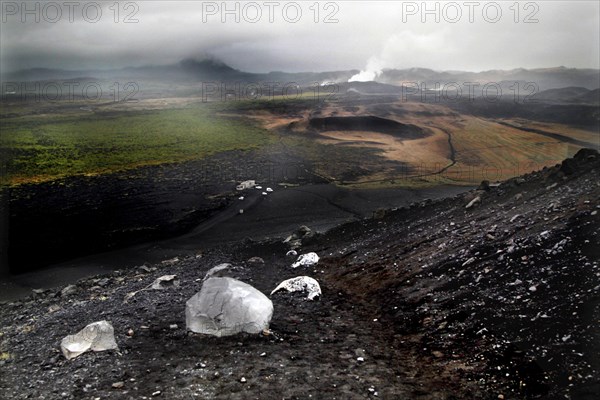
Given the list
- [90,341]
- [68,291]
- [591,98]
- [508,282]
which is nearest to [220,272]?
[90,341]

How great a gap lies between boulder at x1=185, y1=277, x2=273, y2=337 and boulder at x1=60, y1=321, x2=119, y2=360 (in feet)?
5.26

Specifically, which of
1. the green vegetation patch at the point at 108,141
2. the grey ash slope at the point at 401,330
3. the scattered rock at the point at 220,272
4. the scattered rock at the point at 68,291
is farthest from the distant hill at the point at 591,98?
the scattered rock at the point at 68,291

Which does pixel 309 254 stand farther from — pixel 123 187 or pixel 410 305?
pixel 123 187

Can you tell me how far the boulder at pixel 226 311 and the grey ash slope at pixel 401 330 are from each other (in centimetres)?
24

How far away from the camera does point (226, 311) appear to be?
30.4ft

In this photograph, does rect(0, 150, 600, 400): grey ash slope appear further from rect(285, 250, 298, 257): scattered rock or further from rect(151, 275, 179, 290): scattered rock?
rect(285, 250, 298, 257): scattered rock

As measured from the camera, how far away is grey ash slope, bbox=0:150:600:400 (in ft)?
23.6

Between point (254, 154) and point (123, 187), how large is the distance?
44.2 feet

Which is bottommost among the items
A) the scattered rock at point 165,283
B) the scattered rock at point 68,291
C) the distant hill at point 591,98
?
the scattered rock at point 68,291

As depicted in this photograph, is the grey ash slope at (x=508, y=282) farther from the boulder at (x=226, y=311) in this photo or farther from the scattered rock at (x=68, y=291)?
the scattered rock at (x=68, y=291)

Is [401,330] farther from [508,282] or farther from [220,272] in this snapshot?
[220,272]

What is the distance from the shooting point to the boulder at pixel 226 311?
30.2ft

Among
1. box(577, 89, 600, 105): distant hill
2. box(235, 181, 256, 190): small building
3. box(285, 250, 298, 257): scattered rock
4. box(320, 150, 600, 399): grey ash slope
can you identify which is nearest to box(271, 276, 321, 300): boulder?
box(320, 150, 600, 399): grey ash slope

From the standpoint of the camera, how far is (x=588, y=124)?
54188 mm
